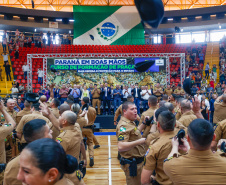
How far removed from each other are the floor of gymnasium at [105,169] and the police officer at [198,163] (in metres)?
2.85

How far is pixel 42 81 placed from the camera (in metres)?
13.8

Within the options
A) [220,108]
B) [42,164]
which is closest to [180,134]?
[42,164]

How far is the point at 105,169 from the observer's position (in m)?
4.82

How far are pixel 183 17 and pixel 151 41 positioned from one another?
3713 mm

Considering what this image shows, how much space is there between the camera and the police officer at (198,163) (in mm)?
1419

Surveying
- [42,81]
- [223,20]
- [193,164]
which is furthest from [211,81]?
[193,164]

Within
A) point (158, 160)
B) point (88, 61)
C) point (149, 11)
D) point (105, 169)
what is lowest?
point (105, 169)

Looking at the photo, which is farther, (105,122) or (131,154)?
(105,122)

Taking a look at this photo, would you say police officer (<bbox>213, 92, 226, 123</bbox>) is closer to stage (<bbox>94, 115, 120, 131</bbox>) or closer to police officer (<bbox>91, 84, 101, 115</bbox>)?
stage (<bbox>94, 115, 120, 131</bbox>)

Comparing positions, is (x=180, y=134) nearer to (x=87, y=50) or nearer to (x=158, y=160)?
(x=158, y=160)

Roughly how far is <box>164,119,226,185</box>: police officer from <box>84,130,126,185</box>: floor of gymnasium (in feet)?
9.34

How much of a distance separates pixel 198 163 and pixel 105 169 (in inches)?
143

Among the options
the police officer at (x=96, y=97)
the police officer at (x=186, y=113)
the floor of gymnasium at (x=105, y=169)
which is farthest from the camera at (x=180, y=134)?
the police officer at (x=96, y=97)

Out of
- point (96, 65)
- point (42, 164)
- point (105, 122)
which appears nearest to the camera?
point (42, 164)
